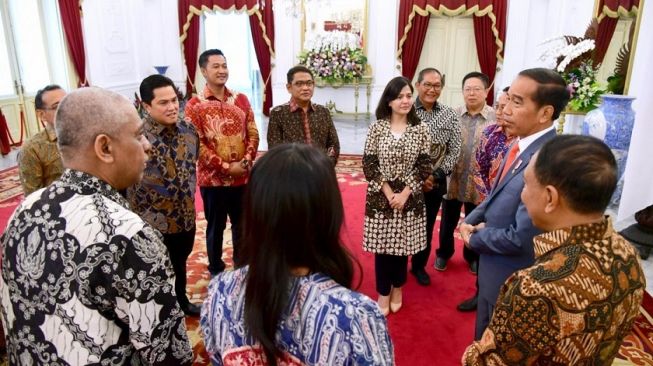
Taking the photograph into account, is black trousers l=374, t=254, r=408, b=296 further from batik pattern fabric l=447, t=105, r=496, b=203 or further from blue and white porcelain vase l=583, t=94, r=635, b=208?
blue and white porcelain vase l=583, t=94, r=635, b=208

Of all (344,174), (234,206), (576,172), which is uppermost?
(576,172)

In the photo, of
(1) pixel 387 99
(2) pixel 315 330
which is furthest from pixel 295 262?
(1) pixel 387 99

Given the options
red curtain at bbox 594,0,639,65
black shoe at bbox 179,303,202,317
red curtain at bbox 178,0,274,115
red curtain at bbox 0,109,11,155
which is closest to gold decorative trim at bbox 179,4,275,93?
red curtain at bbox 178,0,274,115

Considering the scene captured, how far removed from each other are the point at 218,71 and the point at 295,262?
2389mm

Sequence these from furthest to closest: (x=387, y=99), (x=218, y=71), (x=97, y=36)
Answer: (x=97, y=36)
(x=218, y=71)
(x=387, y=99)

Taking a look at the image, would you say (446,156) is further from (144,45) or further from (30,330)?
(144,45)

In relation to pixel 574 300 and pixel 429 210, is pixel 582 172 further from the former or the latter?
pixel 429 210

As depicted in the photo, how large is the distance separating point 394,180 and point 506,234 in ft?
3.49

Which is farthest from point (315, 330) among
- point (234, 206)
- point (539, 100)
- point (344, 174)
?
point (344, 174)

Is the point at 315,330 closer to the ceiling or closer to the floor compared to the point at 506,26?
closer to the floor

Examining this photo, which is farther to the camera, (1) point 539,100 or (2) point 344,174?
(2) point 344,174

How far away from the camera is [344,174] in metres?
6.22

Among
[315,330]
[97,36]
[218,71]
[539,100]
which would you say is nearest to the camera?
[315,330]

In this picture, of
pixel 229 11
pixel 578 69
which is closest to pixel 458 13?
pixel 229 11
